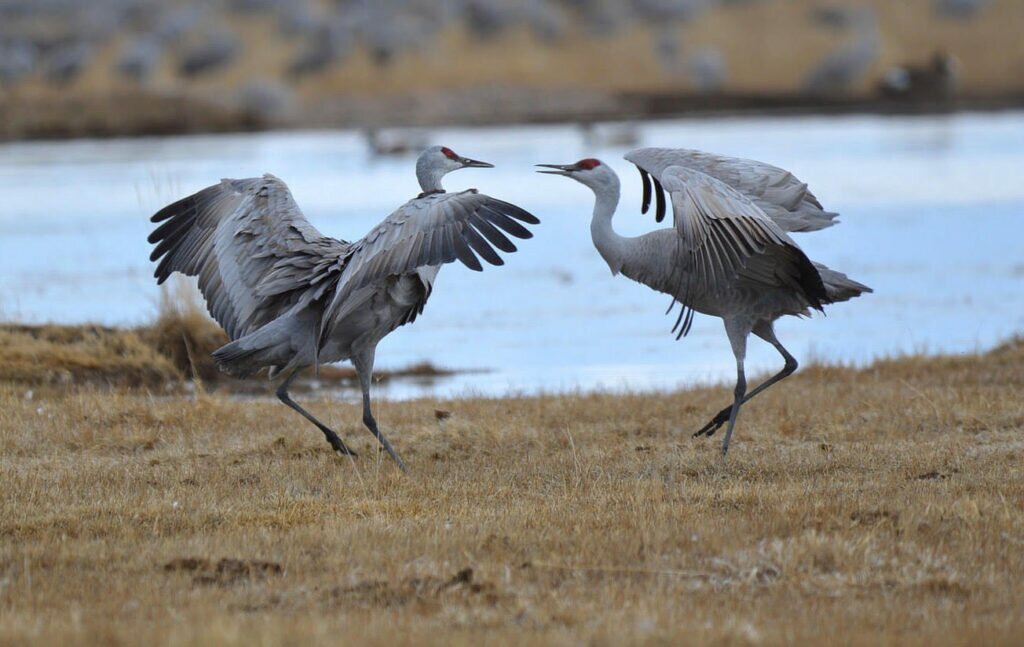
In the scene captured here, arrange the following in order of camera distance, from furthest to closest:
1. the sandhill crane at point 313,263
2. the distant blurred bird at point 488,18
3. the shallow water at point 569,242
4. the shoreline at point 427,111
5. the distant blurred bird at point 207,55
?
the distant blurred bird at point 488,18
the distant blurred bird at point 207,55
the shoreline at point 427,111
the shallow water at point 569,242
the sandhill crane at point 313,263

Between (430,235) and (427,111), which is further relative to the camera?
(427,111)

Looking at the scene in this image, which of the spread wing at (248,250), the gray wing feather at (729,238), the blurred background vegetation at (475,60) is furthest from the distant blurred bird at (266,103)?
the gray wing feather at (729,238)

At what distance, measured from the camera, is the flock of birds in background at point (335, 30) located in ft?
134

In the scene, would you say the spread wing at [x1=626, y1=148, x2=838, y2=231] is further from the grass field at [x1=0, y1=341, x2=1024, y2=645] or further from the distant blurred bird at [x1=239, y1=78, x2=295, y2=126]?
the distant blurred bird at [x1=239, y1=78, x2=295, y2=126]

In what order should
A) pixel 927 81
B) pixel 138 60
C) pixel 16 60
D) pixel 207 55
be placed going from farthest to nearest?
1. pixel 207 55
2. pixel 138 60
3. pixel 927 81
4. pixel 16 60

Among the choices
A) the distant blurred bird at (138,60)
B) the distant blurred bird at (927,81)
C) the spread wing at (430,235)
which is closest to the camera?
the spread wing at (430,235)

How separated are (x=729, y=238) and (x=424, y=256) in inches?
60.1

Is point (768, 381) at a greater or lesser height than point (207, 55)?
lesser

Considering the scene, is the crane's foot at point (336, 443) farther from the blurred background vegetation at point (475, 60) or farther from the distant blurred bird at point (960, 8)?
the distant blurred bird at point (960, 8)

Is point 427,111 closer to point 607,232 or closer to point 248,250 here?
point 248,250

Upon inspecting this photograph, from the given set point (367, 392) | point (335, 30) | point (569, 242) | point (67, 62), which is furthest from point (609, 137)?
point (367, 392)

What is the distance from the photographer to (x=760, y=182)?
27.4 ft

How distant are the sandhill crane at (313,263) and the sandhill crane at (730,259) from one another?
70 centimetres

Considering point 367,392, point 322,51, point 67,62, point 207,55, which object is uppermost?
point 322,51
